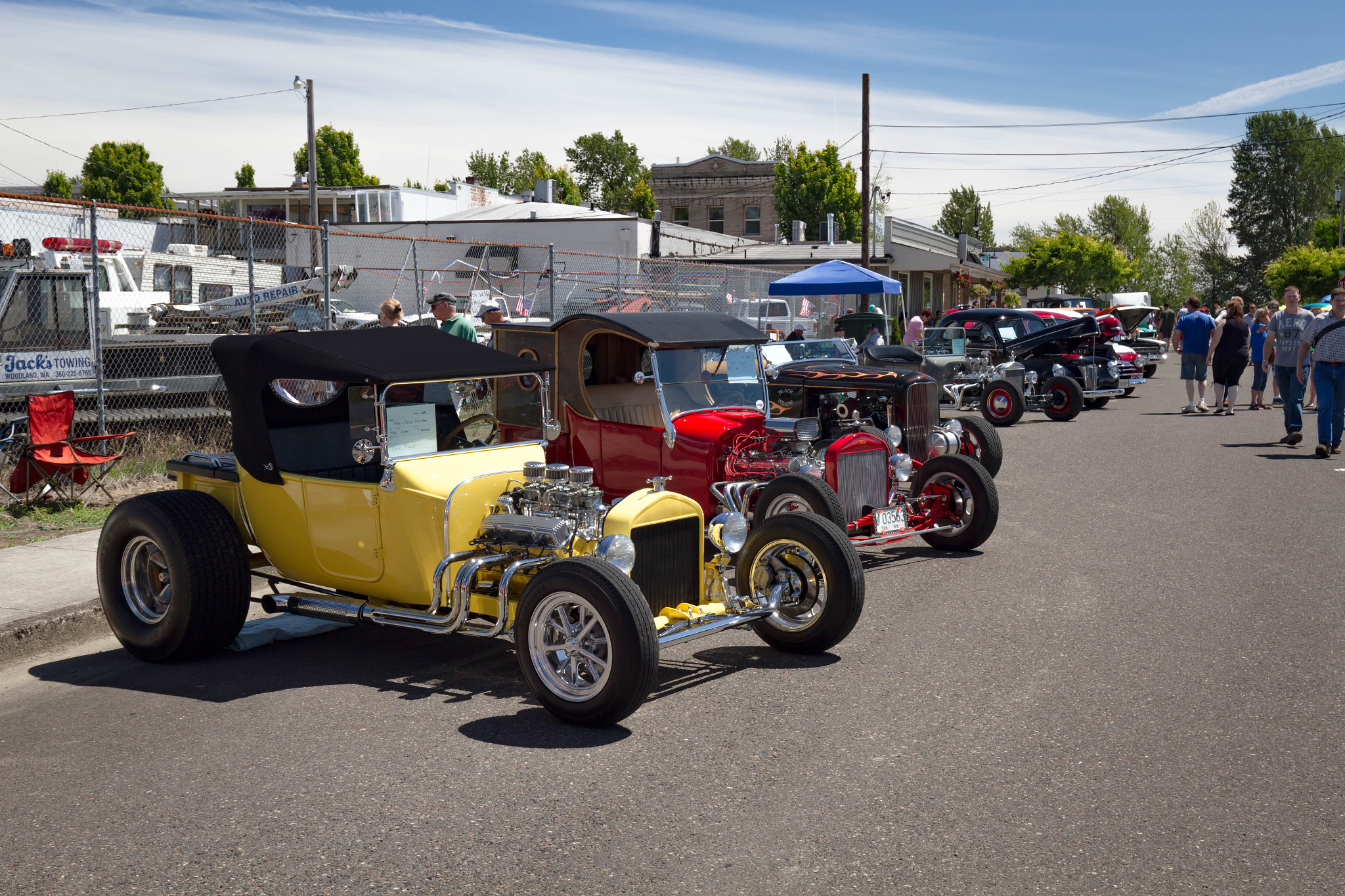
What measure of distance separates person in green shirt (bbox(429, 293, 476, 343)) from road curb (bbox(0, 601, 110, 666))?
4.75 m

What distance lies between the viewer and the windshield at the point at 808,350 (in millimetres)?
12008

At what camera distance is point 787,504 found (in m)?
7.51

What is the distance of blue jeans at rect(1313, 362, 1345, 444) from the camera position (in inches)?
535

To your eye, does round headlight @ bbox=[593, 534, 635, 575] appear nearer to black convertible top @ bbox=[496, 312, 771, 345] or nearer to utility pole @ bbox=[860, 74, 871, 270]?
black convertible top @ bbox=[496, 312, 771, 345]

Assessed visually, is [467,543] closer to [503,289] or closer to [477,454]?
[477,454]

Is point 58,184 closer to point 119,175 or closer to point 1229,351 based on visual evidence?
point 119,175

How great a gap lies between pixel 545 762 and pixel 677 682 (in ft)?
3.93

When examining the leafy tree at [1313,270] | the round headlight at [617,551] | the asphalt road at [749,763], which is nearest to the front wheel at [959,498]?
the asphalt road at [749,763]

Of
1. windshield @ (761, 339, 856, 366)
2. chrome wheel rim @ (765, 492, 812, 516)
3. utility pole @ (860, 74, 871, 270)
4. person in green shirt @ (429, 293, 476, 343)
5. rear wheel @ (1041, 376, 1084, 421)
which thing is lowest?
chrome wheel rim @ (765, 492, 812, 516)

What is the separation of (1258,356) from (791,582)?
20655 mm

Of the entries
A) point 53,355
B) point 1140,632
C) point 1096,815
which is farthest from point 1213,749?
point 53,355

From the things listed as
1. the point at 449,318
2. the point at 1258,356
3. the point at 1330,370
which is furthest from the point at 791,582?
the point at 1258,356

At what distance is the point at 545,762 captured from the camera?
180 inches

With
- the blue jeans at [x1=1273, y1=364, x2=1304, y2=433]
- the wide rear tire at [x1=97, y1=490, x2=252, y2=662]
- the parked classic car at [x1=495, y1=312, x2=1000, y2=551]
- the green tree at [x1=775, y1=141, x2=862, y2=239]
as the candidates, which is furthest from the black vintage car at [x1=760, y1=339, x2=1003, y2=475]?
the green tree at [x1=775, y1=141, x2=862, y2=239]
